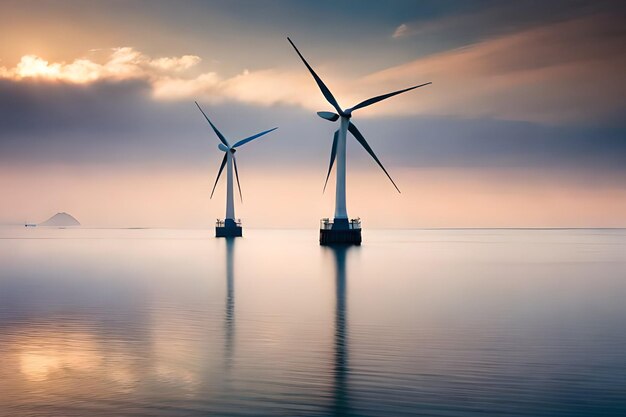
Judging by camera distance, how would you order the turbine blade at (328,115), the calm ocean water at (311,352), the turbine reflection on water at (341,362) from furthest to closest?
the turbine blade at (328,115) < the calm ocean water at (311,352) < the turbine reflection on water at (341,362)

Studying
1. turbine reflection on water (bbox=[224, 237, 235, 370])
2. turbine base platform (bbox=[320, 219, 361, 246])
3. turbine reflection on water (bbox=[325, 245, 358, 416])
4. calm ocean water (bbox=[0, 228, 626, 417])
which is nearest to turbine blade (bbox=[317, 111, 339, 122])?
turbine base platform (bbox=[320, 219, 361, 246])

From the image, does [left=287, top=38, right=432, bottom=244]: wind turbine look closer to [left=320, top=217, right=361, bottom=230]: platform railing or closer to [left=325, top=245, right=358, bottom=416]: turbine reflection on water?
[left=320, top=217, right=361, bottom=230]: platform railing

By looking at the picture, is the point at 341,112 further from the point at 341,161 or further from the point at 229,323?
the point at 229,323

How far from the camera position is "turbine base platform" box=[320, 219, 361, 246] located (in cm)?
11412

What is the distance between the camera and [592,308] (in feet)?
126

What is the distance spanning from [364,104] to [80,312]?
77761mm

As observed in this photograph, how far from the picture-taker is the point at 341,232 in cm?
11500

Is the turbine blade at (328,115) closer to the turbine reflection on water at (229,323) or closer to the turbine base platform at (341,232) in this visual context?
the turbine base platform at (341,232)

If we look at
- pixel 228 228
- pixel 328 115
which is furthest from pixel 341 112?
pixel 228 228

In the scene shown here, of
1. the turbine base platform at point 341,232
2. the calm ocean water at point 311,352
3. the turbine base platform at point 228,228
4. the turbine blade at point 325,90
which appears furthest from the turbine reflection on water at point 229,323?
the turbine base platform at point 228,228

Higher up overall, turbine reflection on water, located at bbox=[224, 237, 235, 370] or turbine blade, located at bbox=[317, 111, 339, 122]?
turbine blade, located at bbox=[317, 111, 339, 122]

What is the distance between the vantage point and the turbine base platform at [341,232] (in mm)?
114125

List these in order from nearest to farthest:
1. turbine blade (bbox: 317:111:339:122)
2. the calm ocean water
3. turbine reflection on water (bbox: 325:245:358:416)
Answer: turbine reflection on water (bbox: 325:245:358:416) → the calm ocean water → turbine blade (bbox: 317:111:339:122)

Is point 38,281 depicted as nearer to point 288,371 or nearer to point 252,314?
point 252,314
